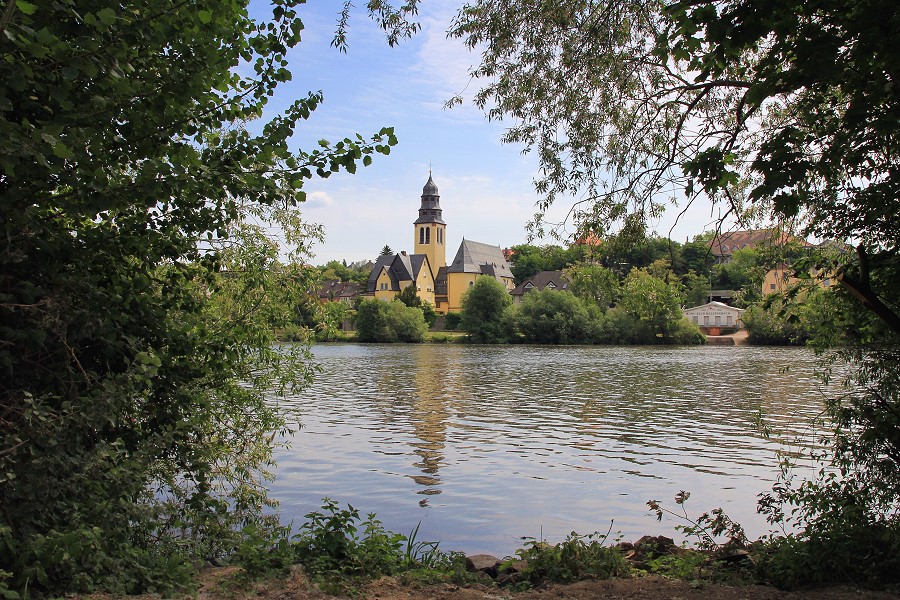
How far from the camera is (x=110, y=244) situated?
225 inches

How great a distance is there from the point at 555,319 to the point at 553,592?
68184 millimetres

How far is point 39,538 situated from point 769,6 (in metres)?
5.59

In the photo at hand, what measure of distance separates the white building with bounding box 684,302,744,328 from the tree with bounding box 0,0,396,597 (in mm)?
84589

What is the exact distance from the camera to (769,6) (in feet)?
15.6

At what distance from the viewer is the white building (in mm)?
86062

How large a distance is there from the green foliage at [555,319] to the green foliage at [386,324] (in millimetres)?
10935

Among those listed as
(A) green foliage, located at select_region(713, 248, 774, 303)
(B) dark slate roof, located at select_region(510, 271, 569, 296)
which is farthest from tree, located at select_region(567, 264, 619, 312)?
(B) dark slate roof, located at select_region(510, 271, 569, 296)

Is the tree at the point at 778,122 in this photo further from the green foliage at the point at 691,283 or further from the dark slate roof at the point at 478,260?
the dark slate roof at the point at 478,260

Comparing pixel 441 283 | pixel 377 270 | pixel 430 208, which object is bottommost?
pixel 441 283

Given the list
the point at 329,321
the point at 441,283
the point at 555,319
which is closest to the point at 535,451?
the point at 329,321

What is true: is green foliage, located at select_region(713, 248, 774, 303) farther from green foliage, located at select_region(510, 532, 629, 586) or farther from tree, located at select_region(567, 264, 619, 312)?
green foliage, located at select_region(510, 532, 629, 586)

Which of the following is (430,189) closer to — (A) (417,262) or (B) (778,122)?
(A) (417,262)

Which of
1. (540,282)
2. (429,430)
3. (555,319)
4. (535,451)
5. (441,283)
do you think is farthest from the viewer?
(540,282)

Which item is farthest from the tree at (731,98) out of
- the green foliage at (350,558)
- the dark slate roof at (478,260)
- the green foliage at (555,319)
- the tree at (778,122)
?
the dark slate roof at (478,260)
